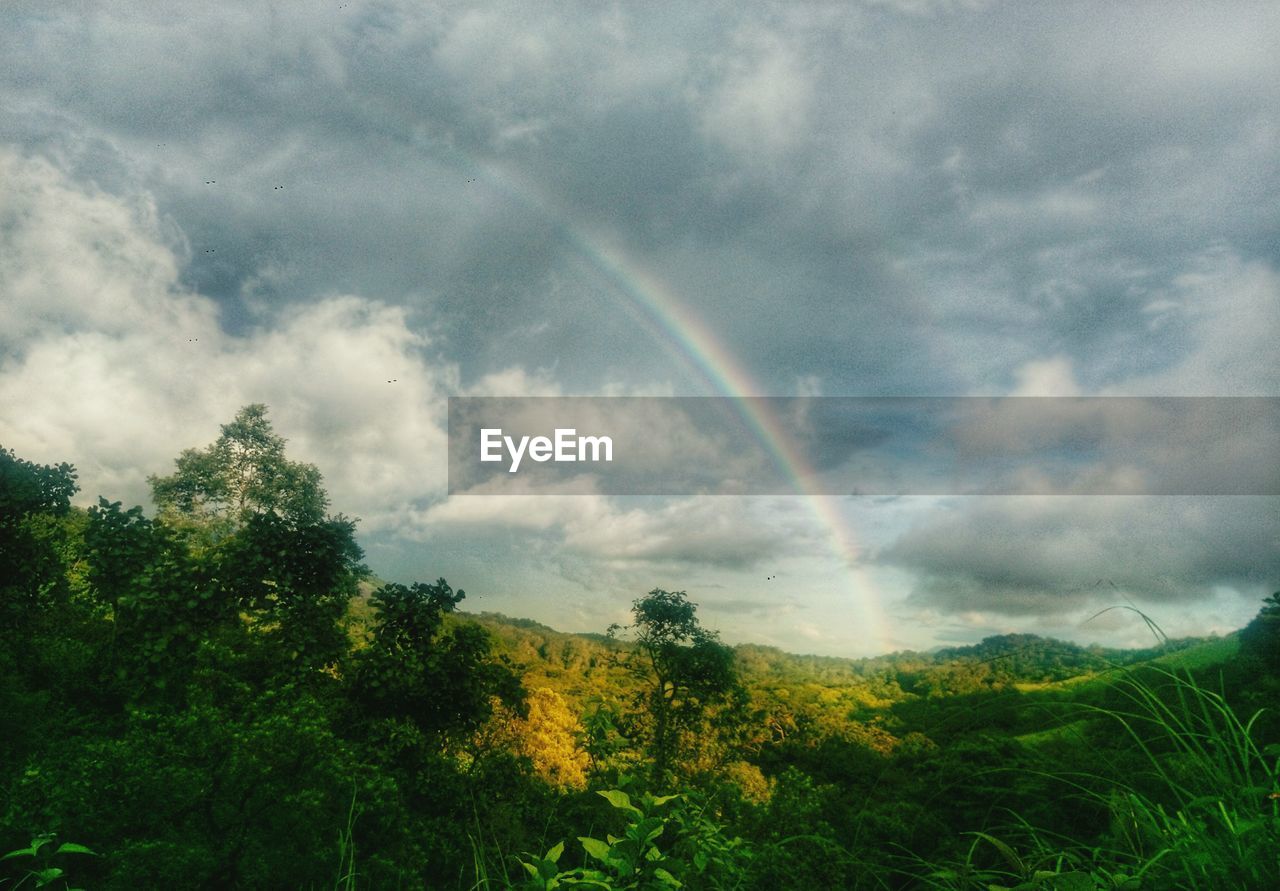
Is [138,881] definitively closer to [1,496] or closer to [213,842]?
[213,842]

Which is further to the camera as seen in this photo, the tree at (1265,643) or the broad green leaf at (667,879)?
the tree at (1265,643)

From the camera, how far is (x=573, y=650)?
2078 inches

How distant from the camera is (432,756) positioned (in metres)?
15.3

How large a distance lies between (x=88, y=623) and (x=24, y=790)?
9.78m

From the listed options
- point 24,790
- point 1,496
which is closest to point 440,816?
point 24,790

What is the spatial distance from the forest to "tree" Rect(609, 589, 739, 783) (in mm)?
3294

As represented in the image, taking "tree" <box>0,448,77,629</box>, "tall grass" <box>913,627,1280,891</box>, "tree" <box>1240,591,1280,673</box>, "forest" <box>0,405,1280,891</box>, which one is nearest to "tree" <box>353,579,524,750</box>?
"forest" <box>0,405,1280,891</box>

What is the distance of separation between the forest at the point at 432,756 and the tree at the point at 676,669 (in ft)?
10.8

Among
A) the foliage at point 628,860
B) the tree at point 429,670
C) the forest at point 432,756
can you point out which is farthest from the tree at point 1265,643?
the foliage at point 628,860

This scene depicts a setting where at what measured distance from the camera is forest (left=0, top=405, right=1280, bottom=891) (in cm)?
195

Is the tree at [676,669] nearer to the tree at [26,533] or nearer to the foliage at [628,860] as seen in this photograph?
the tree at [26,533]

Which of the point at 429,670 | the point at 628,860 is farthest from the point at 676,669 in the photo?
the point at 628,860

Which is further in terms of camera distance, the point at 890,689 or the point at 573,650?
the point at 573,650

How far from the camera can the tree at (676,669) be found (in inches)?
1361
